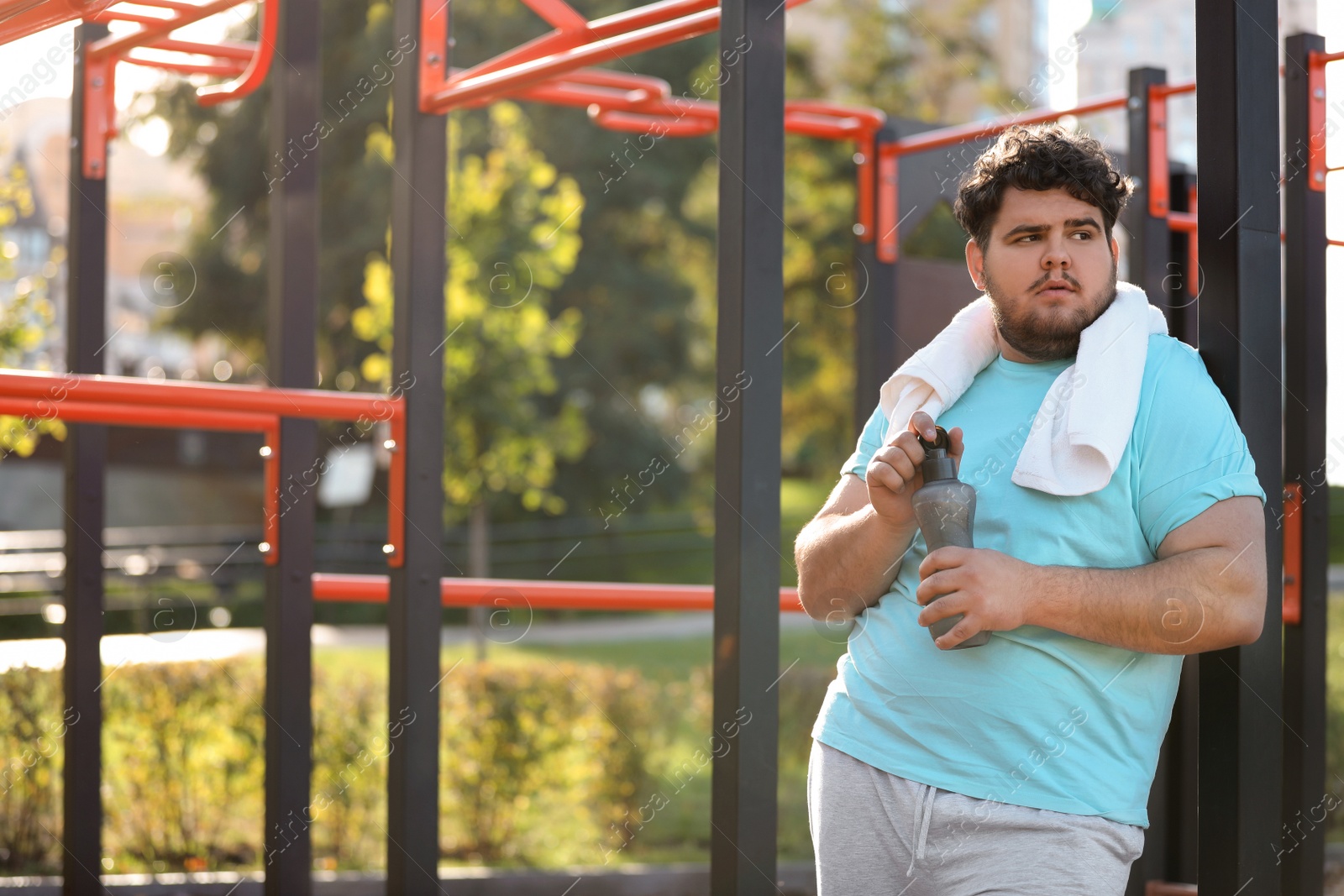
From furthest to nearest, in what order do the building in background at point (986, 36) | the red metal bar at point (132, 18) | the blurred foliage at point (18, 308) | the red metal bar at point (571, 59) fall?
the building in background at point (986, 36), the blurred foliage at point (18, 308), the red metal bar at point (132, 18), the red metal bar at point (571, 59)

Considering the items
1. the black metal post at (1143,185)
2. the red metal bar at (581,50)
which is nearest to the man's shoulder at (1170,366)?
the red metal bar at (581,50)

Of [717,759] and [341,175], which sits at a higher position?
[341,175]

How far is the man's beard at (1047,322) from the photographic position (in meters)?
1.89

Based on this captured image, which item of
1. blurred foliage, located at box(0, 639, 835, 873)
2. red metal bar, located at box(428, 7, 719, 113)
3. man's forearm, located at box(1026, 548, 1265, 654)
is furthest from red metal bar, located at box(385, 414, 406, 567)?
blurred foliage, located at box(0, 639, 835, 873)

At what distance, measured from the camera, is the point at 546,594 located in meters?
3.38

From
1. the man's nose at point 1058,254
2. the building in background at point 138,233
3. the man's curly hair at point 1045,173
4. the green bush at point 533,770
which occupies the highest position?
the building in background at point 138,233

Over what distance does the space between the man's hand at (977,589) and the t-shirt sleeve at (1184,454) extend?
22cm

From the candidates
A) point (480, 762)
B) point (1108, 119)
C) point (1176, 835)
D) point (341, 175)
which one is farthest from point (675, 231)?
point (1176, 835)

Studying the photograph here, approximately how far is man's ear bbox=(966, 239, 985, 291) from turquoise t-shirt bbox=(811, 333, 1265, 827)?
279 mm

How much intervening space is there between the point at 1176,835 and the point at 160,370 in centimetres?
1866

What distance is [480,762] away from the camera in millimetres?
5535

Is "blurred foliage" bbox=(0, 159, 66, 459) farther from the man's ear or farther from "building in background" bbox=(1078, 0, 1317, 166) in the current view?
"building in background" bbox=(1078, 0, 1317, 166)

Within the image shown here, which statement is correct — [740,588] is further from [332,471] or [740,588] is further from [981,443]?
[332,471]

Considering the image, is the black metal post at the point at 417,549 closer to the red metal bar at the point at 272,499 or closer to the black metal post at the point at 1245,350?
the red metal bar at the point at 272,499
